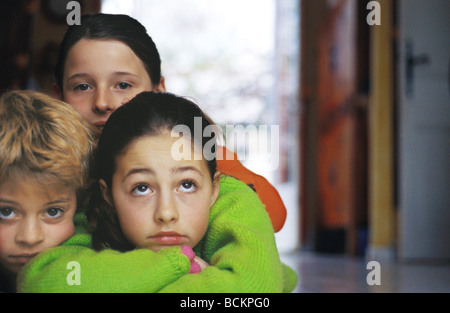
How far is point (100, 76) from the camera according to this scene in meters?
0.93

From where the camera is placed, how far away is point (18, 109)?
781 millimetres

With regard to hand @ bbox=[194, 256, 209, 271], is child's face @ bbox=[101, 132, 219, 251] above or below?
above

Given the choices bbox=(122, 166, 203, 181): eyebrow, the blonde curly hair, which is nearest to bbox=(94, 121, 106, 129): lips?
the blonde curly hair

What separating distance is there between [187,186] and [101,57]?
31 centimetres

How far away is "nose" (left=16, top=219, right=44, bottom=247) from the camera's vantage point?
0.76 meters

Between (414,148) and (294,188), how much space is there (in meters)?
2.10

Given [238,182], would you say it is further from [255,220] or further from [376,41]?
[376,41]

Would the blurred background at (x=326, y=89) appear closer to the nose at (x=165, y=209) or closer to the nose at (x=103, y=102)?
the nose at (x=103, y=102)

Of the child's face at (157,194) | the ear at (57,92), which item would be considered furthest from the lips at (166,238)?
the ear at (57,92)

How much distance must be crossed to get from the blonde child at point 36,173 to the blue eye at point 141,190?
0.11m

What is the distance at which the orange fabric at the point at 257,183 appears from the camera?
1075mm

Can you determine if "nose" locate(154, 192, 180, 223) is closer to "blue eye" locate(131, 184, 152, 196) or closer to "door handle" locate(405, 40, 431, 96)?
"blue eye" locate(131, 184, 152, 196)

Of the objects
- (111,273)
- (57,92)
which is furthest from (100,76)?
(111,273)

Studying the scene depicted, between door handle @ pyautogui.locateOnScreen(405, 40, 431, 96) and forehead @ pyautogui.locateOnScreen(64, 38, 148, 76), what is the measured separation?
96.9 inches
